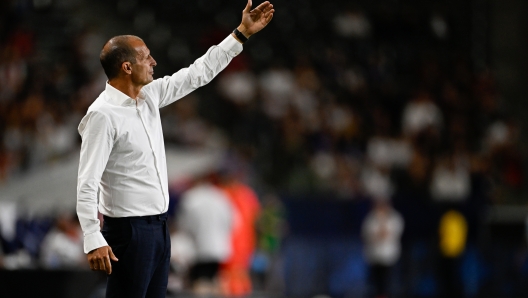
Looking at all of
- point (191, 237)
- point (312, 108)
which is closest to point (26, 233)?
point (191, 237)

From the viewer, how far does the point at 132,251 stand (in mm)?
4641

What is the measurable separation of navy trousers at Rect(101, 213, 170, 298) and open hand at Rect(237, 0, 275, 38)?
121 cm

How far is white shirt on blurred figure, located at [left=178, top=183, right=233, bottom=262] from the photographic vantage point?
10875 millimetres

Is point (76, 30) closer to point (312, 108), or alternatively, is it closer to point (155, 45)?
point (155, 45)

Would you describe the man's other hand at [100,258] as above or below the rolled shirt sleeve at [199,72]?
below

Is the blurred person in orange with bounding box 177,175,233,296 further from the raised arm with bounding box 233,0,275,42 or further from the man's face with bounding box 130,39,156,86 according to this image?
the man's face with bounding box 130,39,156,86

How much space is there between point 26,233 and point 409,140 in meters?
8.14

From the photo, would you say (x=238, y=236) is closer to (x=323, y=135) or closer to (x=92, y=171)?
(x=323, y=135)

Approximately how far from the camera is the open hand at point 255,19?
5035mm

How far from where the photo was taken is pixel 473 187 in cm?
1452

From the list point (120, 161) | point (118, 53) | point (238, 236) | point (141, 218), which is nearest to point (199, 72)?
point (118, 53)

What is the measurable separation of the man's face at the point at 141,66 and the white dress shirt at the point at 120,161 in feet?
0.38

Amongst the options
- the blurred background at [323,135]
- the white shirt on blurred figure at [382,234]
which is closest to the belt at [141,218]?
the blurred background at [323,135]

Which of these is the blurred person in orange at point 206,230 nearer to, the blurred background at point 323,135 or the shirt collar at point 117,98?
the blurred background at point 323,135
